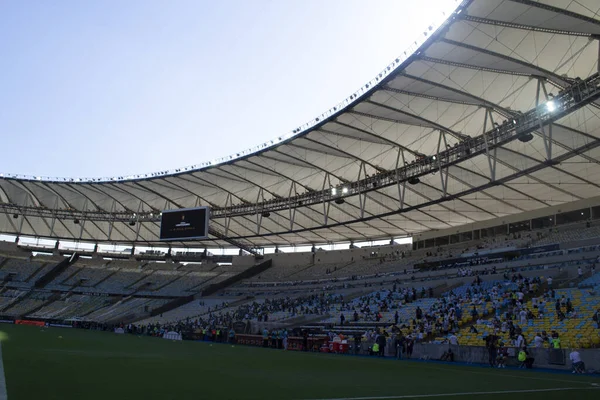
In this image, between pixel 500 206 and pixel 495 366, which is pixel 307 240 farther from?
pixel 495 366

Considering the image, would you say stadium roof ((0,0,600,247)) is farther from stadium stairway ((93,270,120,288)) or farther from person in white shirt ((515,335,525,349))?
person in white shirt ((515,335,525,349))

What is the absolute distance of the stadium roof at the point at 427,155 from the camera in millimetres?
23475

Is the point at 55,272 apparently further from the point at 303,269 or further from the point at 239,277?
the point at 303,269

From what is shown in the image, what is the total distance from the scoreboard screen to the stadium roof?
349 cm

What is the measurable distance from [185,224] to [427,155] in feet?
79.2

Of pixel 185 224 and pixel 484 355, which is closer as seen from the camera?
pixel 484 355

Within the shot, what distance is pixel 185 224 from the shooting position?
48406 mm

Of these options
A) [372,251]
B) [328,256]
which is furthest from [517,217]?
[328,256]

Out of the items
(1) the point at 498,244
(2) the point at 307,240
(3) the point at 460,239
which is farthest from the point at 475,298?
(2) the point at 307,240

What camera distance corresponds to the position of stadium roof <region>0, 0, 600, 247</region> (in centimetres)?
2347

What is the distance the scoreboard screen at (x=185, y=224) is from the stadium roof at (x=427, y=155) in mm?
3485

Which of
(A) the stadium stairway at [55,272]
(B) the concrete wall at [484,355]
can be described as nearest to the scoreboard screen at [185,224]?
(B) the concrete wall at [484,355]

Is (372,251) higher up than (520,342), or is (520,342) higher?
(372,251)

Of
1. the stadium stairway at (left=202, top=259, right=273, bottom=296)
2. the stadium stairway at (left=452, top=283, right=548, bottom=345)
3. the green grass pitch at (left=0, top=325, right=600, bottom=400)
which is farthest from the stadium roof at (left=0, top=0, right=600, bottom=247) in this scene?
the green grass pitch at (left=0, top=325, right=600, bottom=400)
